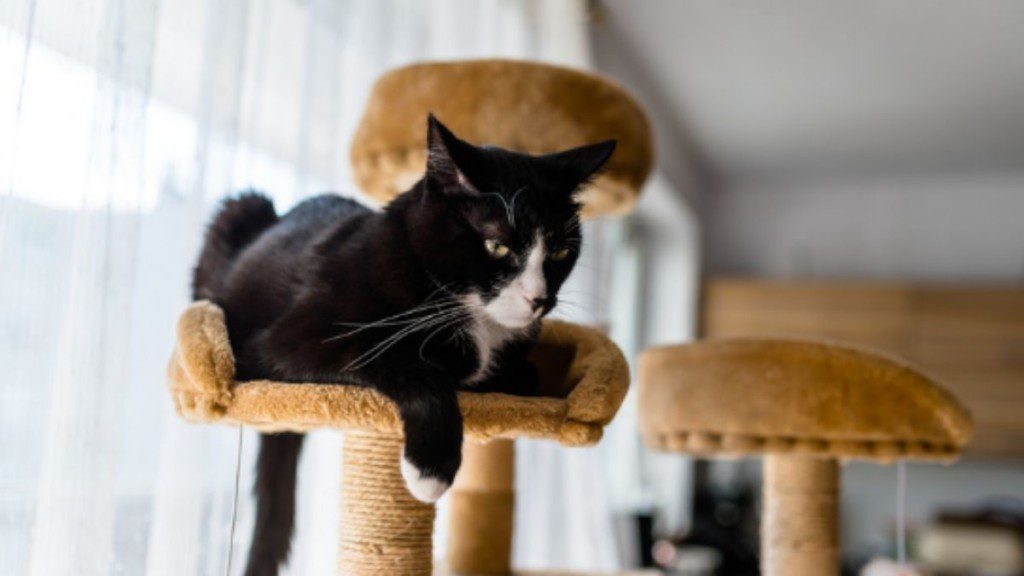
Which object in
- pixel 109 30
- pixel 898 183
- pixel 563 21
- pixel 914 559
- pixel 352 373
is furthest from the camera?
pixel 898 183

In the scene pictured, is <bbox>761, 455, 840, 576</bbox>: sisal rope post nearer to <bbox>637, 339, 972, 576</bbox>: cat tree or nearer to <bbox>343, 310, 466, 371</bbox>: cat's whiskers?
<bbox>637, 339, 972, 576</bbox>: cat tree

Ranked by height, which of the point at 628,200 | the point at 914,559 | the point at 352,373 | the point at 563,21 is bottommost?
the point at 914,559

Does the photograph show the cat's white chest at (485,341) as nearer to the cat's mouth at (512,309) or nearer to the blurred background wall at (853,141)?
the cat's mouth at (512,309)

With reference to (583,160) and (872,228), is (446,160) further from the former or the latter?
(872,228)

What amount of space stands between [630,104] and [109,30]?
2.34 ft

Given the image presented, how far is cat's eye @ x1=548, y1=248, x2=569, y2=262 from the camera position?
915 millimetres

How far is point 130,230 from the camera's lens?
3.47ft

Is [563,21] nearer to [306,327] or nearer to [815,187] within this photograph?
[306,327]

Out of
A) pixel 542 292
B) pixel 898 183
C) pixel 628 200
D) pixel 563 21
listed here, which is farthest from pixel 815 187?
pixel 542 292

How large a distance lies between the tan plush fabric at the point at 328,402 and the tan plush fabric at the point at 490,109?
1.40 ft

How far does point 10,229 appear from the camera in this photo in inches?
35.9

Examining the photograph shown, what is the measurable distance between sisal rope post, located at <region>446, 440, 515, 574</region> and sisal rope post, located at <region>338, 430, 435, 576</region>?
0.46 metres

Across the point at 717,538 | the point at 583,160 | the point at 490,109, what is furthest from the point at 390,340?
the point at 717,538

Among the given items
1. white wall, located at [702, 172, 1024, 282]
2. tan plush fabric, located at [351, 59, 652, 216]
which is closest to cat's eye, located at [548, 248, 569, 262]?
tan plush fabric, located at [351, 59, 652, 216]
